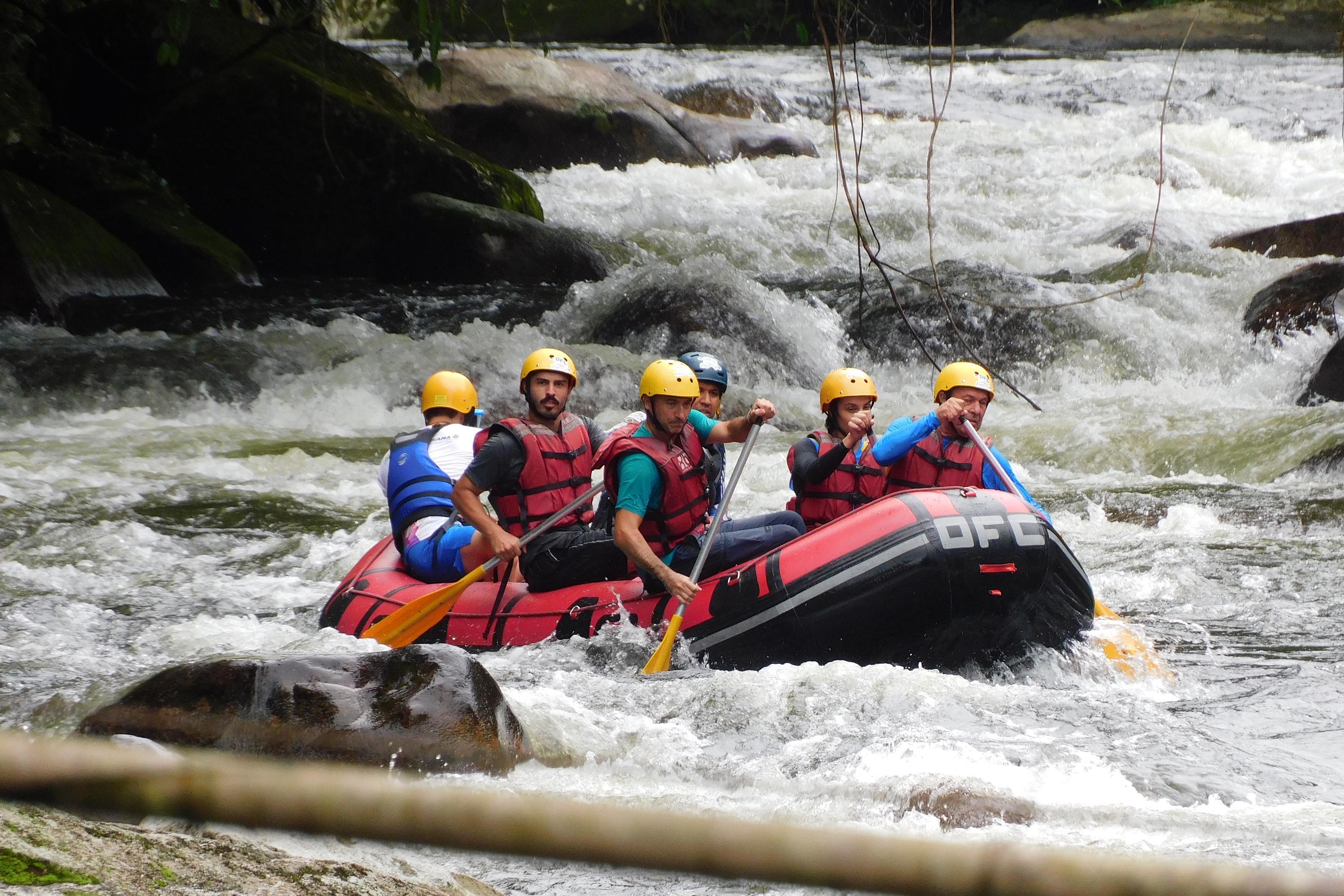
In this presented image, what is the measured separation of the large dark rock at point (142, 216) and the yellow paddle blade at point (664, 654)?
860 centimetres

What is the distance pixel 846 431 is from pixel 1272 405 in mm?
5474

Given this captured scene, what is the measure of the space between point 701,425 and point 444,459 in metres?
1.32

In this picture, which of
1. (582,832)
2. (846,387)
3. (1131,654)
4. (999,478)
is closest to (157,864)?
(582,832)

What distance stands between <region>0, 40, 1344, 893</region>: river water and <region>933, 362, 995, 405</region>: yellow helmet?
3.44 ft

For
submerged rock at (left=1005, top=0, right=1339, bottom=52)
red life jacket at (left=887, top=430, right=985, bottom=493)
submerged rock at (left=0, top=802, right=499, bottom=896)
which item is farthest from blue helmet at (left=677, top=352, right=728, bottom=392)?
submerged rock at (left=1005, top=0, right=1339, bottom=52)

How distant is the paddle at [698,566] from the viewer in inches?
191

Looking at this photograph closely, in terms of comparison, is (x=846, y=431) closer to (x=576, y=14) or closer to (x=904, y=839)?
(x=904, y=839)

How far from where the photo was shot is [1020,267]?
12.5 m

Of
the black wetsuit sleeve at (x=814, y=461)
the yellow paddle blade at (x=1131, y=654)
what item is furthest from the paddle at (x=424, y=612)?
the yellow paddle blade at (x=1131, y=654)

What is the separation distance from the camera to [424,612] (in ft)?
17.3

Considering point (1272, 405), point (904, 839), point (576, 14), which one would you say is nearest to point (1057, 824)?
point (904, 839)

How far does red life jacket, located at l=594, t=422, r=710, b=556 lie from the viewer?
508 cm

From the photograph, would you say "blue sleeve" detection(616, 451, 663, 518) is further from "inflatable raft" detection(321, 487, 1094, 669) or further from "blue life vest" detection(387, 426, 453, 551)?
"blue life vest" detection(387, 426, 453, 551)

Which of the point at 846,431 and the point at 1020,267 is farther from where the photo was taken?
the point at 1020,267
